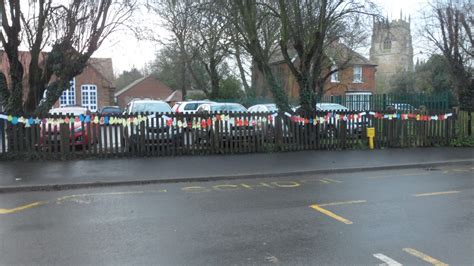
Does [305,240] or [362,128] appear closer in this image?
[305,240]

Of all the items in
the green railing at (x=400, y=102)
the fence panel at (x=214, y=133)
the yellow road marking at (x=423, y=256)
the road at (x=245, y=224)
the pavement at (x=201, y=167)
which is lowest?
the yellow road marking at (x=423, y=256)

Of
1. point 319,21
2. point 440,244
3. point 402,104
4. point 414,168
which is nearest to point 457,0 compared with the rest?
point 402,104

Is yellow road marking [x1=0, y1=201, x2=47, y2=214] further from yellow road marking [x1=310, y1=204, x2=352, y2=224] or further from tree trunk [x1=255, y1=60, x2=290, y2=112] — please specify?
tree trunk [x1=255, y1=60, x2=290, y2=112]

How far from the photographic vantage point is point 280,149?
14703mm

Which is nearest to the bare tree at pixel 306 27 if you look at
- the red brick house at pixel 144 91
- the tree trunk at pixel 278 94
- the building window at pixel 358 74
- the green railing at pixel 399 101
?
the tree trunk at pixel 278 94

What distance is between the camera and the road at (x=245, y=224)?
16.3 feet

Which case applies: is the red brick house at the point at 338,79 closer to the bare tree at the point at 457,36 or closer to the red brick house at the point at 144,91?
the bare tree at the point at 457,36

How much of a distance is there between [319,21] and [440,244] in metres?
11.5

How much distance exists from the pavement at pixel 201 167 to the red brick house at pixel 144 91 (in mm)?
57653

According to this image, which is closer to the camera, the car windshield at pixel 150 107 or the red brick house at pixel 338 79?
the car windshield at pixel 150 107

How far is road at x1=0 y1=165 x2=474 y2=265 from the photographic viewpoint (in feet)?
16.3

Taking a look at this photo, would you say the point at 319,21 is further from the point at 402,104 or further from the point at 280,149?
the point at 402,104

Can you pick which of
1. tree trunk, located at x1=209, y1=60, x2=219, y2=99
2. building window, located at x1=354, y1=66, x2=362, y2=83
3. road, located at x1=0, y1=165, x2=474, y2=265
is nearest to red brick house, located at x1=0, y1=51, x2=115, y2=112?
tree trunk, located at x1=209, y1=60, x2=219, y2=99

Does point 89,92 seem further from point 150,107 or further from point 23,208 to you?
point 23,208
